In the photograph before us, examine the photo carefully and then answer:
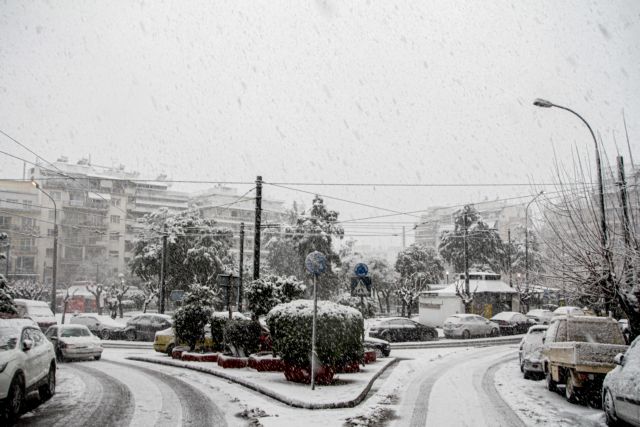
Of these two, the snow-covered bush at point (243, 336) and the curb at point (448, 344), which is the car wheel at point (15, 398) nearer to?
the snow-covered bush at point (243, 336)

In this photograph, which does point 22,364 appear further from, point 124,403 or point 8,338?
point 124,403

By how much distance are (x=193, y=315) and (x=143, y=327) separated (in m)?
13.6

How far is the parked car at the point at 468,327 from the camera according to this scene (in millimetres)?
34156

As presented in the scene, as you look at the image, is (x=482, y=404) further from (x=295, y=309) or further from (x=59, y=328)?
(x=59, y=328)

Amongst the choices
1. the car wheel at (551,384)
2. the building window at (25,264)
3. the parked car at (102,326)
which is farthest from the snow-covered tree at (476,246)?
the building window at (25,264)

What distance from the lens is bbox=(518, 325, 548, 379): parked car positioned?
1566 cm

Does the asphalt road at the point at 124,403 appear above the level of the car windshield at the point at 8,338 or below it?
below

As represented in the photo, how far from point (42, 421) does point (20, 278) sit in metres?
75.4

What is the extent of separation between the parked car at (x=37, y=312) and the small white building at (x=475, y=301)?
26.0 metres

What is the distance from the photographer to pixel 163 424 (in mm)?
9094

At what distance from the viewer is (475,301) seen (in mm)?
42781

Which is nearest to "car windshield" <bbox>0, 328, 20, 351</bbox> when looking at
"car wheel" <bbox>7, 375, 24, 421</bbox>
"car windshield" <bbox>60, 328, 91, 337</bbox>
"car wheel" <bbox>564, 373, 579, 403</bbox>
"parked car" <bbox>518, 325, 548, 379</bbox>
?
"car wheel" <bbox>7, 375, 24, 421</bbox>

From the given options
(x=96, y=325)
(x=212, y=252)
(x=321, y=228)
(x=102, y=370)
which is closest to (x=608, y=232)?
(x=102, y=370)

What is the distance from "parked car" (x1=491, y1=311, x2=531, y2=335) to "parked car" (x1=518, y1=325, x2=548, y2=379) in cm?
2069
